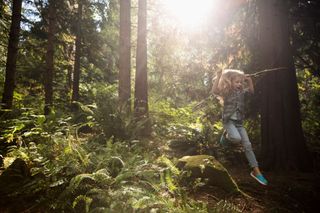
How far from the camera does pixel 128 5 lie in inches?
403

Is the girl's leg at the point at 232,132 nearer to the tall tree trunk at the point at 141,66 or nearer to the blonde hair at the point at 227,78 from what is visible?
the blonde hair at the point at 227,78

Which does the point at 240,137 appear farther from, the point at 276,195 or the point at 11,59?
the point at 11,59

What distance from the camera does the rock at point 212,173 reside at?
496 centimetres

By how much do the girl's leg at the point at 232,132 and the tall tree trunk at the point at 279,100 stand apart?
1646 mm

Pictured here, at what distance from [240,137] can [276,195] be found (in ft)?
3.94

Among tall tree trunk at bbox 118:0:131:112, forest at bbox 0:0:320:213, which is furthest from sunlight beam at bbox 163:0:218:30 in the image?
tall tree trunk at bbox 118:0:131:112

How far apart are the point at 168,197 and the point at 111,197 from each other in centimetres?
90

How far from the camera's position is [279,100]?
6793 mm

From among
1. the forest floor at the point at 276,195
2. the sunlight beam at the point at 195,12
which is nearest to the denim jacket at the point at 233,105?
the forest floor at the point at 276,195

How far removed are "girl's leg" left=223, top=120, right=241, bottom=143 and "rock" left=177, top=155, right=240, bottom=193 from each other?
1.95 ft

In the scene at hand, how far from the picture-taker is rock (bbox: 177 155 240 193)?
4965mm

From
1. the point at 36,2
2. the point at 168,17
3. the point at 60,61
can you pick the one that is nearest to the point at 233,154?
the point at 168,17

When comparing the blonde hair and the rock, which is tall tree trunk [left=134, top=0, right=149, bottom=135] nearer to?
the blonde hair

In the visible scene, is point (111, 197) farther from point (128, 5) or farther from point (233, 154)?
point (128, 5)
